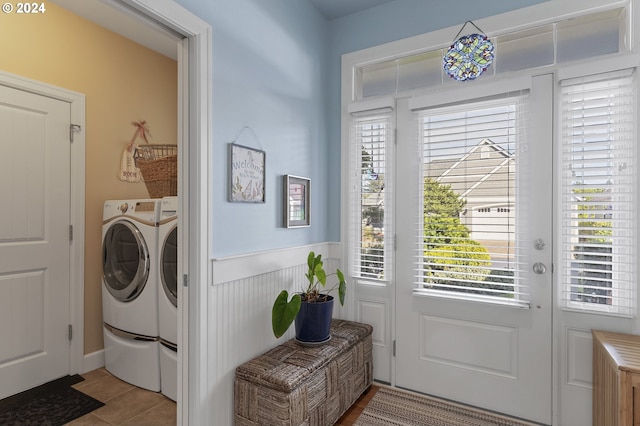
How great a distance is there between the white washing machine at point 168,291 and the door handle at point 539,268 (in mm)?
2262

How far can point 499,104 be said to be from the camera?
212 cm

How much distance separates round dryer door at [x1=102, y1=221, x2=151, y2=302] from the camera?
2375mm

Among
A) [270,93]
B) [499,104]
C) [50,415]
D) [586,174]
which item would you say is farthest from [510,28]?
[50,415]

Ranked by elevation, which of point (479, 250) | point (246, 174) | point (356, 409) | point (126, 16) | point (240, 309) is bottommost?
point (356, 409)

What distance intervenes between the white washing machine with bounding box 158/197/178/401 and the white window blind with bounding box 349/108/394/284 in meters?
1.29

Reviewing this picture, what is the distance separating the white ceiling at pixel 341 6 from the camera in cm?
250

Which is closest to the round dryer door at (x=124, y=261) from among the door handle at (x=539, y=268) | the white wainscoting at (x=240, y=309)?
the white wainscoting at (x=240, y=309)

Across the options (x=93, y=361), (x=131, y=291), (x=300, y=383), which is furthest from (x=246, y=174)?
(x=93, y=361)

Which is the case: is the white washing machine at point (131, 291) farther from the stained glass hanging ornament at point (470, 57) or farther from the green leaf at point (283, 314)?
the stained glass hanging ornament at point (470, 57)

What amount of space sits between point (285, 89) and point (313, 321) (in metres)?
1.53

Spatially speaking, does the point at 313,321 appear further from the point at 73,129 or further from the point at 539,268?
the point at 73,129

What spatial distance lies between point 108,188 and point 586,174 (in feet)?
11.4

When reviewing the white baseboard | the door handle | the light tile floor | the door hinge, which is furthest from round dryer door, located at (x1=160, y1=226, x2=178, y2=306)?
the door handle

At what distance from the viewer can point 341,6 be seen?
2555 mm
